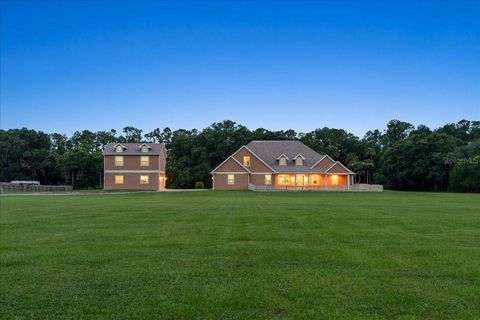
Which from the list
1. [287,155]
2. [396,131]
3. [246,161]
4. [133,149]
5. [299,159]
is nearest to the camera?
[246,161]

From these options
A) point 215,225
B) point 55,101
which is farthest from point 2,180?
point 215,225

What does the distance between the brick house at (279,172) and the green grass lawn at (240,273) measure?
3995 centimetres

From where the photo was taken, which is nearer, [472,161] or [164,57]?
[164,57]

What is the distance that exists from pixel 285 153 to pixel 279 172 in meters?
4.39

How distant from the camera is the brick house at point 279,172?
169ft

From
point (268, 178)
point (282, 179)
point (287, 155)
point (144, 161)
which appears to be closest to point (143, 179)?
point (144, 161)

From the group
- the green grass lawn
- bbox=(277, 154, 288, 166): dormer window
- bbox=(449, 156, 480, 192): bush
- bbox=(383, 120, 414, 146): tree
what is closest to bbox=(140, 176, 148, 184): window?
bbox=(277, 154, 288, 166): dormer window

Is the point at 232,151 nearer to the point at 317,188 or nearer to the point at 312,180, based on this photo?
the point at 312,180

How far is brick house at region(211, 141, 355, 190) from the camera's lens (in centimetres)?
5156

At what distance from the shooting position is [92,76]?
151 feet

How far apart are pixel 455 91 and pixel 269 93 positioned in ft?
79.8

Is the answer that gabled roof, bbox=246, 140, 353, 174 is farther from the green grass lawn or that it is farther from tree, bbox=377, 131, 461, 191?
the green grass lawn

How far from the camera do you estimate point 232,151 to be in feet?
226

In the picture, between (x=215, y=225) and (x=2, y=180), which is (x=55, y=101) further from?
(x=215, y=225)
